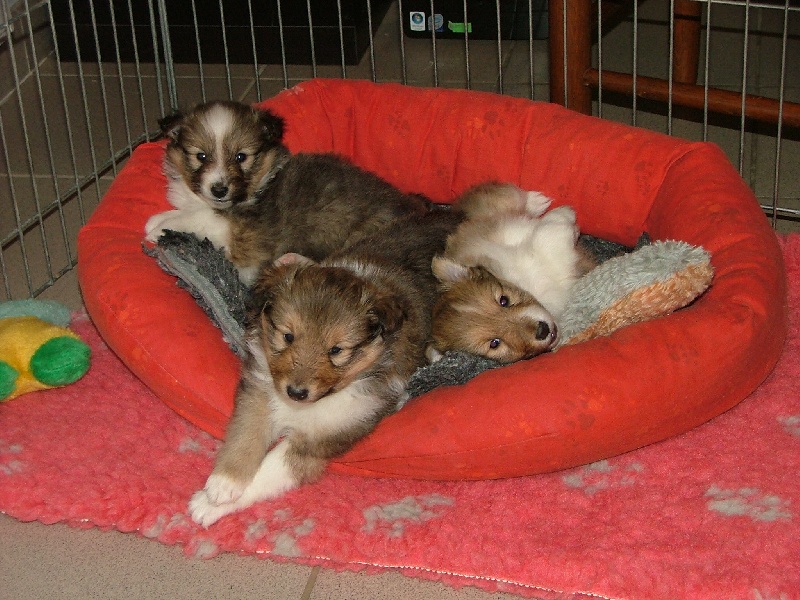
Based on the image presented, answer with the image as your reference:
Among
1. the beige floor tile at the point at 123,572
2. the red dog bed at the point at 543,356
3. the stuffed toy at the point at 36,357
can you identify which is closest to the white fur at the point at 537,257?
the red dog bed at the point at 543,356

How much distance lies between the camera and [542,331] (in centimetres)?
331

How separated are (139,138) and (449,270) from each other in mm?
2444

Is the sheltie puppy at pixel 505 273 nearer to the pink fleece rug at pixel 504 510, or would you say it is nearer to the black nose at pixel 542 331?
the black nose at pixel 542 331

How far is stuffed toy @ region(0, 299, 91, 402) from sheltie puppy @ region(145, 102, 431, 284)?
0.52m

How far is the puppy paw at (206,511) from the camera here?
303 centimetres

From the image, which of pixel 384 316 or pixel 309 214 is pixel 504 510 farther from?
pixel 309 214

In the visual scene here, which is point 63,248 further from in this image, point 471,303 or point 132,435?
point 471,303

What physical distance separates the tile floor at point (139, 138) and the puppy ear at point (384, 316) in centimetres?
71

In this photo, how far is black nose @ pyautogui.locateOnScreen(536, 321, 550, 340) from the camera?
Result: 3307 millimetres

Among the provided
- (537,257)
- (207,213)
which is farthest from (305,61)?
(537,257)

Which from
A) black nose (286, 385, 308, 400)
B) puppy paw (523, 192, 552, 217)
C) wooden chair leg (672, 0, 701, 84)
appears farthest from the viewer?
wooden chair leg (672, 0, 701, 84)

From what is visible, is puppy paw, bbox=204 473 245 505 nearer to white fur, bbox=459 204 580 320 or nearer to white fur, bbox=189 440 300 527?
white fur, bbox=189 440 300 527

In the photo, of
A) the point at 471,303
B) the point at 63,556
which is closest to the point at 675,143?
the point at 471,303

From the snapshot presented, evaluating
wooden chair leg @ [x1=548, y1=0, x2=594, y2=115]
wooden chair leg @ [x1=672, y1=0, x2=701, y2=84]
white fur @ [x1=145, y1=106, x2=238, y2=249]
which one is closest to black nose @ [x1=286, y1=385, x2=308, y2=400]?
white fur @ [x1=145, y1=106, x2=238, y2=249]
